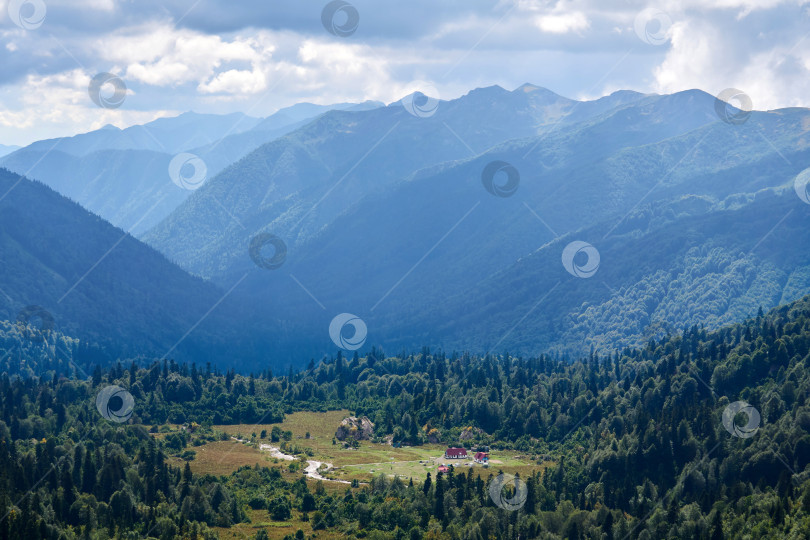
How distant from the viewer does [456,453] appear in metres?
185

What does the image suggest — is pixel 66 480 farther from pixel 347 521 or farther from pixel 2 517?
pixel 347 521

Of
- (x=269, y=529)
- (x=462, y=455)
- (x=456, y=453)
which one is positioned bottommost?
(x=269, y=529)

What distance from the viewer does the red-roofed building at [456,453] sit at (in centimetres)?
18412

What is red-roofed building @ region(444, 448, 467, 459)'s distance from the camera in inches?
7249

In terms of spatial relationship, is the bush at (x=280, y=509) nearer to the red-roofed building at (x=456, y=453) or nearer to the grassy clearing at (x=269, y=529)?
the grassy clearing at (x=269, y=529)

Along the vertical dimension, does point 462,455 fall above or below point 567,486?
above

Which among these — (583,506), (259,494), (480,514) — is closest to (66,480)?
(259,494)

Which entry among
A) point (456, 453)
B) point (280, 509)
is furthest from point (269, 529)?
point (456, 453)

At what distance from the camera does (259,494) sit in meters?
152

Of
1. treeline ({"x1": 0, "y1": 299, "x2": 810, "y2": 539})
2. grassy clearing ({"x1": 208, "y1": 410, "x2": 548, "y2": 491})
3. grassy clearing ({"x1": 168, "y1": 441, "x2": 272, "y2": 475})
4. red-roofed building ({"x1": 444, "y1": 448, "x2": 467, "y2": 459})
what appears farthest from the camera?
red-roofed building ({"x1": 444, "y1": 448, "x2": 467, "y2": 459})

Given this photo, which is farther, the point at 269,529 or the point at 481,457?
the point at 481,457

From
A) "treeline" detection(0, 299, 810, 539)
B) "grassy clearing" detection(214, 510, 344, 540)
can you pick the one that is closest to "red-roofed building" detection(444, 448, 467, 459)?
"treeline" detection(0, 299, 810, 539)

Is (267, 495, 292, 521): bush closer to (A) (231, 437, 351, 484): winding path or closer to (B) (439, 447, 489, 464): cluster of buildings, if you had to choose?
(A) (231, 437, 351, 484): winding path

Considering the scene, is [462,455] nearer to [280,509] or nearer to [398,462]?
[398,462]
